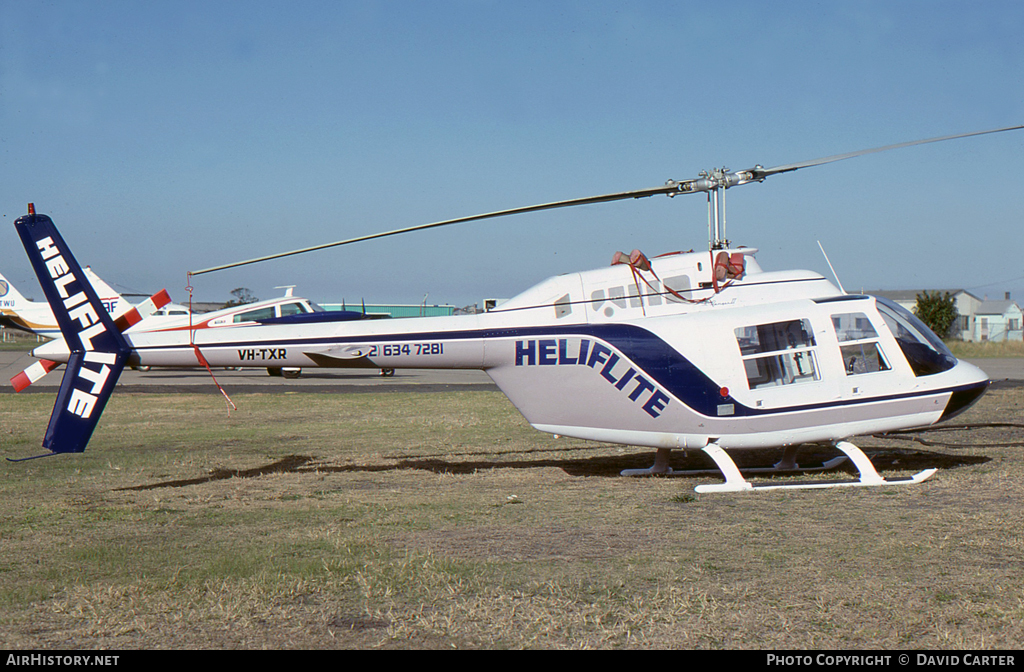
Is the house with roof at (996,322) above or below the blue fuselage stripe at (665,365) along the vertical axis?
below

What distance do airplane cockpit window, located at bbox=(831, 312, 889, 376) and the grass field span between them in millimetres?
1569

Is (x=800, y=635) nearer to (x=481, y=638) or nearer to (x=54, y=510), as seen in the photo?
(x=481, y=638)

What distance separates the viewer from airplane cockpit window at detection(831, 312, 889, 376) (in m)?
10.3

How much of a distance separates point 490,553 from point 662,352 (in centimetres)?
417

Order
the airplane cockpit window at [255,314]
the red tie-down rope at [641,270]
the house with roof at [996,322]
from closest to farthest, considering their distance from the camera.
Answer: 1. the red tie-down rope at [641,270]
2. the airplane cockpit window at [255,314]
3. the house with roof at [996,322]

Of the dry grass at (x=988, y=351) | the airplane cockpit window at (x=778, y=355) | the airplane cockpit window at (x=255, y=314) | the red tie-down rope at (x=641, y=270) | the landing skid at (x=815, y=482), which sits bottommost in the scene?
the dry grass at (x=988, y=351)

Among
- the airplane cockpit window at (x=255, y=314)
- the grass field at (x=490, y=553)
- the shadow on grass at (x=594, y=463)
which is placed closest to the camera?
the grass field at (x=490, y=553)

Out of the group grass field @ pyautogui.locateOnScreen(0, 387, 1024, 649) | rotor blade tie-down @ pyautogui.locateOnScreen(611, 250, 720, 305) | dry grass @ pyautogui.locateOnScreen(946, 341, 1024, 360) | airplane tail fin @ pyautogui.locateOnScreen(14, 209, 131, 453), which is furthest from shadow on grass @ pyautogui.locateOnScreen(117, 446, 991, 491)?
dry grass @ pyautogui.locateOnScreen(946, 341, 1024, 360)

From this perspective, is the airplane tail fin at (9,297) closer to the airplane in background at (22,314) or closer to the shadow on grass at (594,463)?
the airplane in background at (22,314)

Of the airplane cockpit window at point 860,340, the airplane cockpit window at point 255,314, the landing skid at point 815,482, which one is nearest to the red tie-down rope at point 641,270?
the airplane cockpit window at point 860,340

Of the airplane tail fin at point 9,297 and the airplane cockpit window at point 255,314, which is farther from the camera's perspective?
the airplane tail fin at point 9,297

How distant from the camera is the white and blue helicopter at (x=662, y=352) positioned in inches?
399

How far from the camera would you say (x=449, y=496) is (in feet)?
31.9

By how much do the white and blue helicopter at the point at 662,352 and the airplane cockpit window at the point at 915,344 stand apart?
0.02 m
